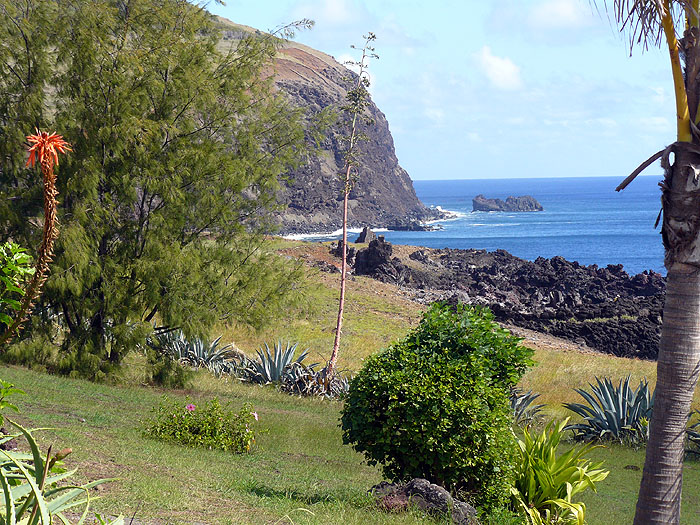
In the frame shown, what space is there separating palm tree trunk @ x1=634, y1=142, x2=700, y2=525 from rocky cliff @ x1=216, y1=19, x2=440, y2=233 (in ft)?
321

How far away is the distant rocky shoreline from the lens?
34.2 metres

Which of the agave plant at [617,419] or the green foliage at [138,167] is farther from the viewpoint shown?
the green foliage at [138,167]

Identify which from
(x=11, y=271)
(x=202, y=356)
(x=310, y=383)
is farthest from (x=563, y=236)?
(x=11, y=271)

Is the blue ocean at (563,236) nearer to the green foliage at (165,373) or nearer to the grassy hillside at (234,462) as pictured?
the grassy hillside at (234,462)

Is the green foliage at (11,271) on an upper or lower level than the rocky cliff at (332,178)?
lower

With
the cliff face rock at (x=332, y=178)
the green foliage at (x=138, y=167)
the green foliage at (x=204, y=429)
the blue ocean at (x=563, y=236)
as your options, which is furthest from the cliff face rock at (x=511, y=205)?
the green foliage at (x=204, y=429)

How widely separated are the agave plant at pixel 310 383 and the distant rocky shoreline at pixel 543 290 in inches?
775

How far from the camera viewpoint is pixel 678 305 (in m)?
6.32

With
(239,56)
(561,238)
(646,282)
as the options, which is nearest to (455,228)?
(561,238)

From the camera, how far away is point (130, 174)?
1476 cm

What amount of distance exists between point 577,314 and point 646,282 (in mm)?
13002

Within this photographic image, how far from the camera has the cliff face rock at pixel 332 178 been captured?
12181 centimetres

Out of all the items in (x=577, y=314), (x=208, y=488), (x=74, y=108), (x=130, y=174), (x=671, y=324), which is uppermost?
(x=74, y=108)

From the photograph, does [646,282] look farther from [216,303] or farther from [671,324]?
[671,324]
